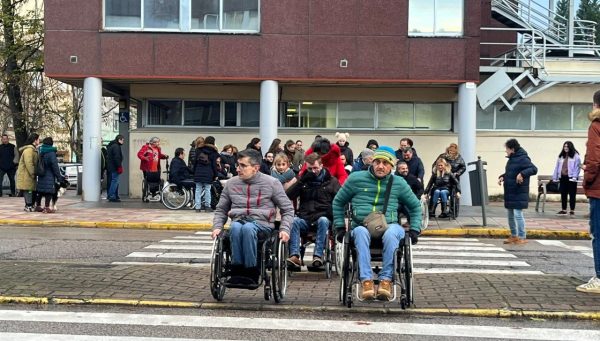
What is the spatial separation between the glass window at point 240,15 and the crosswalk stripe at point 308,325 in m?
14.4

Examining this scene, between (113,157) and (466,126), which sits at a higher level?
(466,126)

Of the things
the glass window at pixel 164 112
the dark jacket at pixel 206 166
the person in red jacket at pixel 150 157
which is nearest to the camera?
the dark jacket at pixel 206 166

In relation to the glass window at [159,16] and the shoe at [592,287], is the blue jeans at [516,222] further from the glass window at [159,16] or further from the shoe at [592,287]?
the glass window at [159,16]

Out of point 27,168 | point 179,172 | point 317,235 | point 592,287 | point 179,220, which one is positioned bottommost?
point 179,220

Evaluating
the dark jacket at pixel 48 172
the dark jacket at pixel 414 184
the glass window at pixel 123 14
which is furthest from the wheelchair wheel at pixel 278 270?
the glass window at pixel 123 14

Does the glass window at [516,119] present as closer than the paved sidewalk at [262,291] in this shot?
No

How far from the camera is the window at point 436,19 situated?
19.6 metres

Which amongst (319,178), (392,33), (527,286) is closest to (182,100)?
(392,33)

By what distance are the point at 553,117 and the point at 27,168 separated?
1677 centimetres

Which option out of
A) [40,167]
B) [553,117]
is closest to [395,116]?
[553,117]

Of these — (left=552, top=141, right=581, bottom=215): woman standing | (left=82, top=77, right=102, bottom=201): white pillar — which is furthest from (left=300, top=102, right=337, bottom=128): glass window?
(left=552, top=141, right=581, bottom=215): woman standing

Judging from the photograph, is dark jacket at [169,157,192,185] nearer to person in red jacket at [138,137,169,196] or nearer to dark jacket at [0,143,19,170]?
person in red jacket at [138,137,169,196]

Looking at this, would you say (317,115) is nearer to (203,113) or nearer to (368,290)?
(203,113)

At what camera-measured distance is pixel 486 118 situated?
73.4 ft
